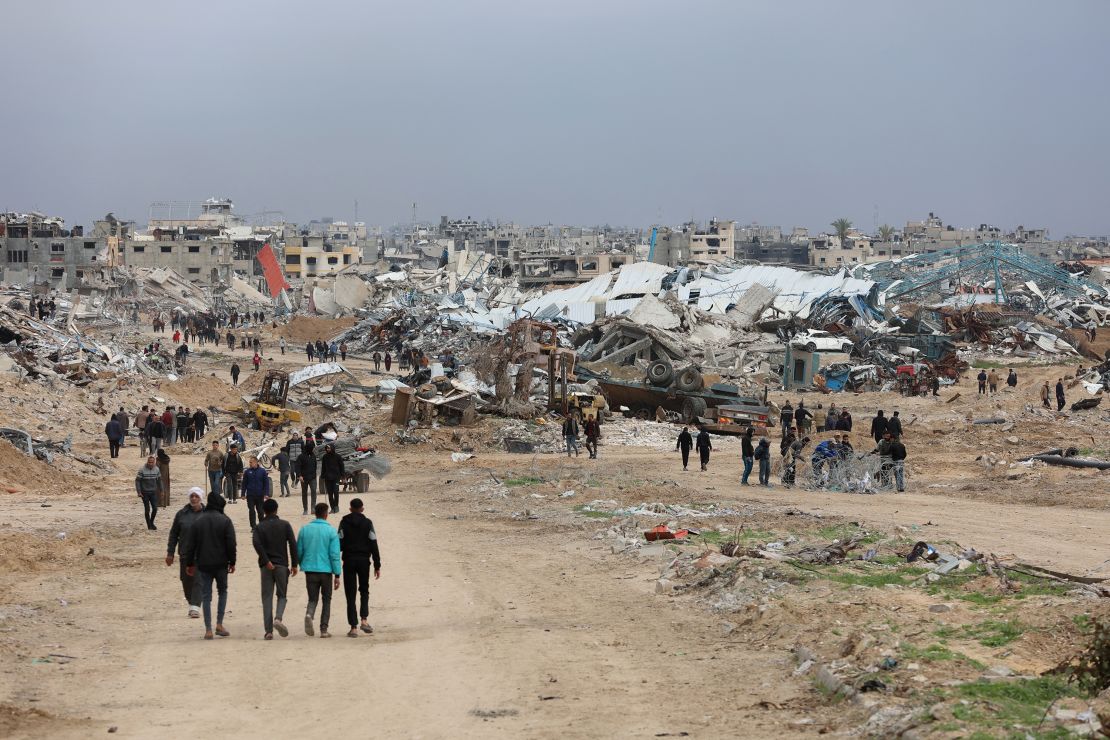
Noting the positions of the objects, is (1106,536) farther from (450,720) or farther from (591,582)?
(450,720)

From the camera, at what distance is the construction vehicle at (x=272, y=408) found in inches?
1346

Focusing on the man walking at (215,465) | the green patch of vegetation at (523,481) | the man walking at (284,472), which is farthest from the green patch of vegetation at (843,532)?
the man walking at (284,472)

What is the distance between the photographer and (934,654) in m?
9.53

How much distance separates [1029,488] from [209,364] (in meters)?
43.9

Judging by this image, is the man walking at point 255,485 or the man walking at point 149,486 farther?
the man walking at point 149,486

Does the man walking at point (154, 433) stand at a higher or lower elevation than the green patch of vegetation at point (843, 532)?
lower

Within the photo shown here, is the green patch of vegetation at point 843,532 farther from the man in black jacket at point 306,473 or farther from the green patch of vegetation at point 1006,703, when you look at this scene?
the man in black jacket at point 306,473

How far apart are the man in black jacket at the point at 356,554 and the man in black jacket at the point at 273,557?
1.48ft

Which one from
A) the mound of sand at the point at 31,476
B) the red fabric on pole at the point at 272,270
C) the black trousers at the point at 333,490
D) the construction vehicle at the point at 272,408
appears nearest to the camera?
the black trousers at the point at 333,490

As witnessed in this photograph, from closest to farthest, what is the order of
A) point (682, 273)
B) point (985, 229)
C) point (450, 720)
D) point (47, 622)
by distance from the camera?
point (450, 720)
point (47, 622)
point (682, 273)
point (985, 229)

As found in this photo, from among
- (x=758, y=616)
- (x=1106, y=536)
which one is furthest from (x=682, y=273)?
(x=758, y=616)

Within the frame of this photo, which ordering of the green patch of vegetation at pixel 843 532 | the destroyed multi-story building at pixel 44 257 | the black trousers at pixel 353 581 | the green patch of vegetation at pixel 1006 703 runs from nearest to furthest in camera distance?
the green patch of vegetation at pixel 1006 703 < the black trousers at pixel 353 581 < the green patch of vegetation at pixel 843 532 < the destroyed multi-story building at pixel 44 257

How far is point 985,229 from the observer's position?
18838cm

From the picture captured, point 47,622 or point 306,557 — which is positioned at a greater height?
point 306,557
